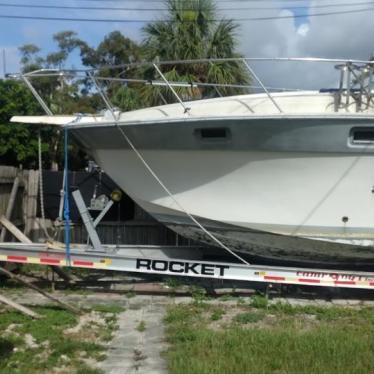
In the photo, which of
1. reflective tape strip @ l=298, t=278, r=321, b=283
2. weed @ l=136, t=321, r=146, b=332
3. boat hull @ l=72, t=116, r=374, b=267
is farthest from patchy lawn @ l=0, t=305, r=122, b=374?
reflective tape strip @ l=298, t=278, r=321, b=283

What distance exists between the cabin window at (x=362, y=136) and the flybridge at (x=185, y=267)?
4.87 feet

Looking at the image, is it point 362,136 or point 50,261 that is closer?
point 362,136

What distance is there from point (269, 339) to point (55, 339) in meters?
1.86

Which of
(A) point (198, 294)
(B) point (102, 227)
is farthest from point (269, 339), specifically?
(B) point (102, 227)

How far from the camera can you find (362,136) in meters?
6.31

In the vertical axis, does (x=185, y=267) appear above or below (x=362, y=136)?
below

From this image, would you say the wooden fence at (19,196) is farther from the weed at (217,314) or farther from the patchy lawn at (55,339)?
the weed at (217,314)

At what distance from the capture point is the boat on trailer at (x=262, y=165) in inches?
249

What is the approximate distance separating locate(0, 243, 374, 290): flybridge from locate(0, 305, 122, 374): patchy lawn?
2.13 ft

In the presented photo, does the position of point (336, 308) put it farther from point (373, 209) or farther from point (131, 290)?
point (131, 290)

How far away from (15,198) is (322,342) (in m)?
5.29

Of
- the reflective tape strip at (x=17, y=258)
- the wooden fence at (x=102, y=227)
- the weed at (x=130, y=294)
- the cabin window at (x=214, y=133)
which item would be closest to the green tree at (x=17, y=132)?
the wooden fence at (x=102, y=227)

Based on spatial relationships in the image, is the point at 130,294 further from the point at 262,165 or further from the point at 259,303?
the point at 262,165

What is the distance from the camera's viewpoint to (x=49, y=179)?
33.6ft
